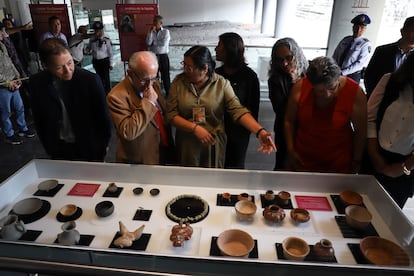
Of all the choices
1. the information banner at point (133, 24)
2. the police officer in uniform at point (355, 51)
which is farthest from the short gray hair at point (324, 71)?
the information banner at point (133, 24)

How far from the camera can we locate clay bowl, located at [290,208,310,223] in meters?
1.29

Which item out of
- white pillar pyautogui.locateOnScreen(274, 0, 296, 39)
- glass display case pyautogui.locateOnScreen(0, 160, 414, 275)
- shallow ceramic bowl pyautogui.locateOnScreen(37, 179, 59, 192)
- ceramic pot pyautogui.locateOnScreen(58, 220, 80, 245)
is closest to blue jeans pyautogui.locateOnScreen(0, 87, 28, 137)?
glass display case pyautogui.locateOnScreen(0, 160, 414, 275)

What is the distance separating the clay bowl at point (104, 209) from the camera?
4.33ft

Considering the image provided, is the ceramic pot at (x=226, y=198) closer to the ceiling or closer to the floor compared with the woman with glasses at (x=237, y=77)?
closer to the floor

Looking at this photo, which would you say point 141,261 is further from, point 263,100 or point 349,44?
point 263,100

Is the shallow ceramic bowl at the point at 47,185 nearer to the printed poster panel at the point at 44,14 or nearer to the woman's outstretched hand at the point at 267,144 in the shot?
the woman's outstretched hand at the point at 267,144

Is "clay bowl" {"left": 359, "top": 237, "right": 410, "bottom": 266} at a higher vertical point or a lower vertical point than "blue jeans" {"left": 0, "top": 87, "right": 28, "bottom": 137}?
higher

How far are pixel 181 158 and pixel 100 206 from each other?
0.64 meters

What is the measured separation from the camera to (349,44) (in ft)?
11.8

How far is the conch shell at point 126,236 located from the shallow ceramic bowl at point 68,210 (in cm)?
28

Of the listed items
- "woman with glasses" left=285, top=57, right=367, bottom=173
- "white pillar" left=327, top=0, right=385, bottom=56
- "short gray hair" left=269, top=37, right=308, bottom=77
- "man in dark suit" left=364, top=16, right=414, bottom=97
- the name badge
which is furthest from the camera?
"white pillar" left=327, top=0, right=385, bottom=56

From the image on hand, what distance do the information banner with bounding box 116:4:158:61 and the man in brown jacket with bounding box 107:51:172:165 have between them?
3.38 m

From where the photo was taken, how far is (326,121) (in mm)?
1587

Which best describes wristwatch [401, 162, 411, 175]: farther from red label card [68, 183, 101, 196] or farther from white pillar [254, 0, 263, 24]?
white pillar [254, 0, 263, 24]
